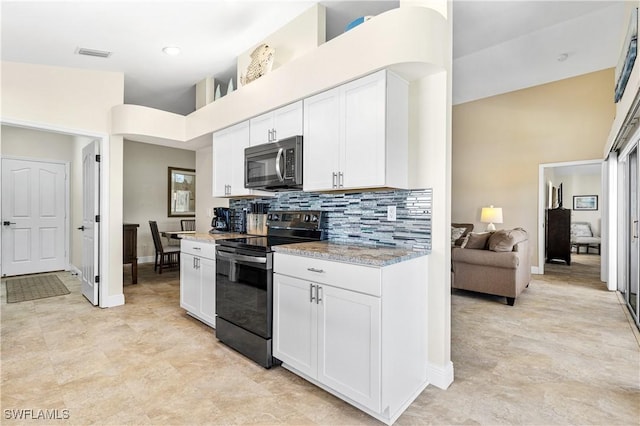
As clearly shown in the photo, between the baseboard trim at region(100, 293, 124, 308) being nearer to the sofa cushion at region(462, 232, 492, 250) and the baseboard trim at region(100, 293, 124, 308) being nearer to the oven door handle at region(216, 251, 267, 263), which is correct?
the oven door handle at region(216, 251, 267, 263)

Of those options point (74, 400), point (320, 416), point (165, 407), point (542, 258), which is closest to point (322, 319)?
point (320, 416)

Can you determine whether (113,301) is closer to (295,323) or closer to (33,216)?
(295,323)

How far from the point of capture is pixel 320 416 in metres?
1.82

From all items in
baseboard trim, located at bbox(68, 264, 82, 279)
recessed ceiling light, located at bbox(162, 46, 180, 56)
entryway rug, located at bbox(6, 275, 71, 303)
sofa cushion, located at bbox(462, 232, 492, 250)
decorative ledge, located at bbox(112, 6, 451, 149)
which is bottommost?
entryway rug, located at bbox(6, 275, 71, 303)

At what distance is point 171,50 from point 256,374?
334 centimetres

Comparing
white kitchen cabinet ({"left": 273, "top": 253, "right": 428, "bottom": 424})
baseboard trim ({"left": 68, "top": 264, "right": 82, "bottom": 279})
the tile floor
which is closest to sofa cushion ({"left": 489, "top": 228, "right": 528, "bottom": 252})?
the tile floor

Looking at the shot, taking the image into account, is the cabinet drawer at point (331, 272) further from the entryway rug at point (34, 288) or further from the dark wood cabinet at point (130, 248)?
the entryway rug at point (34, 288)

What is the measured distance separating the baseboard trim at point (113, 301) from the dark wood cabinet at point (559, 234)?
8.06 meters

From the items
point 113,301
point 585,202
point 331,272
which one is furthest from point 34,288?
point 585,202

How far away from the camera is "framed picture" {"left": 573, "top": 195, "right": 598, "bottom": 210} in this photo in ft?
31.1

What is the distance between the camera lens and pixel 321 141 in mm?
2504

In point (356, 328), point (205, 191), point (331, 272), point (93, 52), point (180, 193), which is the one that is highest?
point (93, 52)

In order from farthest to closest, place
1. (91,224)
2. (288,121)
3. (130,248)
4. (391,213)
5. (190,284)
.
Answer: (130,248)
(91,224)
(190,284)
(288,121)
(391,213)

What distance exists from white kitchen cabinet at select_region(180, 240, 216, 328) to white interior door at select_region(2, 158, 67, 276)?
4.20m
